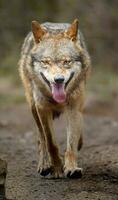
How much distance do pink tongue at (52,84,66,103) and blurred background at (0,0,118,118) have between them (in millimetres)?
8503

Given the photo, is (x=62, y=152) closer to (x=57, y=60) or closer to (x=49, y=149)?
(x=49, y=149)

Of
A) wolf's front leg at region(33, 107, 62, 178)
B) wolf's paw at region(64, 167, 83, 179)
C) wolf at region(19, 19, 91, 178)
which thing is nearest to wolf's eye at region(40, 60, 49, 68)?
wolf at region(19, 19, 91, 178)

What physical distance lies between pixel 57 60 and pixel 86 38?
15237 mm

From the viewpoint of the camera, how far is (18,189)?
24.0ft

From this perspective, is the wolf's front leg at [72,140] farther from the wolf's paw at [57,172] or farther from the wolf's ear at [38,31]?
the wolf's ear at [38,31]

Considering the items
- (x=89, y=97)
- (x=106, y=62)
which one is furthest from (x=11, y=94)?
(x=106, y=62)

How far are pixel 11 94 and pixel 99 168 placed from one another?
11235 millimetres

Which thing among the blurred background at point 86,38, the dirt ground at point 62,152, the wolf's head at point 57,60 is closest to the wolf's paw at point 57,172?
the dirt ground at point 62,152

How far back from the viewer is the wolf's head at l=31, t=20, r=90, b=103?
297 inches

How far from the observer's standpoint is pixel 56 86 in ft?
24.7

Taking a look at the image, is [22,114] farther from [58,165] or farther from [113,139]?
[58,165]

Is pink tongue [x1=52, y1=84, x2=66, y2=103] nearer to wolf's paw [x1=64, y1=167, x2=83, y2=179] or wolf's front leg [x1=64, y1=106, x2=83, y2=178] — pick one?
wolf's front leg [x1=64, y1=106, x2=83, y2=178]

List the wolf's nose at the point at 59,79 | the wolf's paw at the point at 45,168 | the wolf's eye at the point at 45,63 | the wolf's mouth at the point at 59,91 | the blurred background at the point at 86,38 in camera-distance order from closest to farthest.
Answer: the wolf's nose at the point at 59,79 → the wolf's mouth at the point at 59,91 → the wolf's eye at the point at 45,63 → the wolf's paw at the point at 45,168 → the blurred background at the point at 86,38

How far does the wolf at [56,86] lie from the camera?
7.72 m
